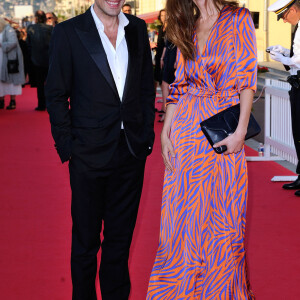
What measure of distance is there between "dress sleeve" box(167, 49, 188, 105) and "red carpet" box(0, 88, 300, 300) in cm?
127

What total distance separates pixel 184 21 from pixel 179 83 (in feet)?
1.01

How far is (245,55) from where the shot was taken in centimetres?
324

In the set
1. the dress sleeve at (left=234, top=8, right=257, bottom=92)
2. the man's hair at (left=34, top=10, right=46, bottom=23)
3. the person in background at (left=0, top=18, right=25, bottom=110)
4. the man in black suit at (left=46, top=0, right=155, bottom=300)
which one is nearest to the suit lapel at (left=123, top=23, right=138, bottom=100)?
the man in black suit at (left=46, top=0, right=155, bottom=300)

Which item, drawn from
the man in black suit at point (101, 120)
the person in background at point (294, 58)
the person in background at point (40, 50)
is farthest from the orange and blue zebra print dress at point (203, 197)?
the person in background at point (40, 50)

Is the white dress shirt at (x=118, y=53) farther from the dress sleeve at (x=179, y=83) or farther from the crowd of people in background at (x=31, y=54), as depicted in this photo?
the crowd of people in background at (x=31, y=54)

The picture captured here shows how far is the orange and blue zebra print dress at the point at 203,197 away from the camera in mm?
3379

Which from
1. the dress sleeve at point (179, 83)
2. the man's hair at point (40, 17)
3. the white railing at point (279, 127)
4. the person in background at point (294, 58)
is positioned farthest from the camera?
the man's hair at point (40, 17)

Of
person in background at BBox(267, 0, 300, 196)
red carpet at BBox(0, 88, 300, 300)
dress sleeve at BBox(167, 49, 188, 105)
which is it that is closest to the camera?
dress sleeve at BBox(167, 49, 188, 105)

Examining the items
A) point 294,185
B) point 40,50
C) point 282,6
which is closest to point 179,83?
point 282,6

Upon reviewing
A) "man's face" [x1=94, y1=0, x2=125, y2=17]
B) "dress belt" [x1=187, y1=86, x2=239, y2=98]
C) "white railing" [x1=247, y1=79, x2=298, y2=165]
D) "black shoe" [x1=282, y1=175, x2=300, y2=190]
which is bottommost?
"black shoe" [x1=282, y1=175, x2=300, y2=190]

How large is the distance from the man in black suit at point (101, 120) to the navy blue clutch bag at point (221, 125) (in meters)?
0.34

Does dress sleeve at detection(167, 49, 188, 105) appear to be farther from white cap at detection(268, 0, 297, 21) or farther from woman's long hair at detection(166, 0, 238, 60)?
white cap at detection(268, 0, 297, 21)

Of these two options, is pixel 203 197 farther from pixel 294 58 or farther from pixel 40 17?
pixel 40 17

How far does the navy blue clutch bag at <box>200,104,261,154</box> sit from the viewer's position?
3281mm
